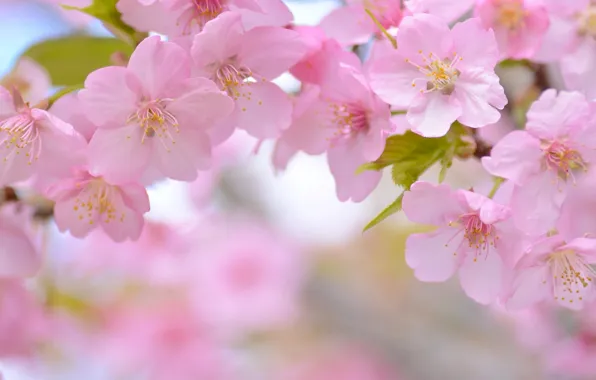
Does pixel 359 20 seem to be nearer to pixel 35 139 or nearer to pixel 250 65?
pixel 250 65

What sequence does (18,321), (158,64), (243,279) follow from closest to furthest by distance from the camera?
(158,64) < (18,321) < (243,279)

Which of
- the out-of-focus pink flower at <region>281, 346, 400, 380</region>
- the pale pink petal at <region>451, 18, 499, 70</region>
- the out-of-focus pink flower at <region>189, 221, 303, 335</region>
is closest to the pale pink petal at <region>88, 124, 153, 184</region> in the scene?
the pale pink petal at <region>451, 18, 499, 70</region>

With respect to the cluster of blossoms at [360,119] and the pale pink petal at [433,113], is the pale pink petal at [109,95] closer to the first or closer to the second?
the cluster of blossoms at [360,119]

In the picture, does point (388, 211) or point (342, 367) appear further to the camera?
point (342, 367)

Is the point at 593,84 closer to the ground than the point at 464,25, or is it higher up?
closer to the ground

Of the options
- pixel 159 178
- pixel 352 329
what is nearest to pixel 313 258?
pixel 352 329

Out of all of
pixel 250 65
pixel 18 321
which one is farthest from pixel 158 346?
pixel 250 65

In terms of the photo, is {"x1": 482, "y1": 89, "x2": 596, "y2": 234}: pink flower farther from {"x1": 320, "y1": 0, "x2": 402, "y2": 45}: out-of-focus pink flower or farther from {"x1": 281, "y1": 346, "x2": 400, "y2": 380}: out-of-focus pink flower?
{"x1": 281, "y1": 346, "x2": 400, "y2": 380}: out-of-focus pink flower

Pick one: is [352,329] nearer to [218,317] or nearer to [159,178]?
[218,317]
